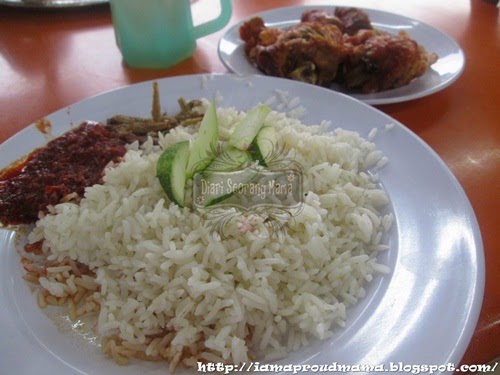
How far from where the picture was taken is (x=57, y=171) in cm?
155

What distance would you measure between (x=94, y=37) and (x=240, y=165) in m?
2.05

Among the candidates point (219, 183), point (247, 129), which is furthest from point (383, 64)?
point (219, 183)

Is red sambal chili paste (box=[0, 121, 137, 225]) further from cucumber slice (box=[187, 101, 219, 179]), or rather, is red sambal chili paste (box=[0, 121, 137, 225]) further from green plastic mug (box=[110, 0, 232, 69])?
green plastic mug (box=[110, 0, 232, 69])

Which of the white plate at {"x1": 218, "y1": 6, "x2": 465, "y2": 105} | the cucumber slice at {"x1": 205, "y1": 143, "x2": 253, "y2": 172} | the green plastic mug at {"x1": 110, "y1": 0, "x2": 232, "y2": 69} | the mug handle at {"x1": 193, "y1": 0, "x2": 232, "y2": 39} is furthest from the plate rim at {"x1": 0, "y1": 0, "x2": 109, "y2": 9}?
the cucumber slice at {"x1": 205, "y1": 143, "x2": 253, "y2": 172}

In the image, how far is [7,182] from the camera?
1506 mm

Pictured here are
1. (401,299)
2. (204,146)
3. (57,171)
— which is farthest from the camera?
(57,171)

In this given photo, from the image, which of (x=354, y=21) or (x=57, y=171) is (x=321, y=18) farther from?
(x=57, y=171)

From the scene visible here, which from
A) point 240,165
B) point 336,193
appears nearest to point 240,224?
point 240,165

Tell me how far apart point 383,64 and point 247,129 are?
2.98 ft

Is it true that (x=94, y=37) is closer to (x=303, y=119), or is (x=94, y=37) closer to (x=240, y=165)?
(x=303, y=119)

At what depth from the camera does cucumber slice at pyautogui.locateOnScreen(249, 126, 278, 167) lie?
1.45 meters

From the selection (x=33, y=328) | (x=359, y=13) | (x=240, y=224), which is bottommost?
(x=33, y=328)

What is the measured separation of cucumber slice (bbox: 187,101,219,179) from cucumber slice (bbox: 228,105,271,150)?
2.6 inches

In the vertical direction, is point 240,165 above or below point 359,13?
below
